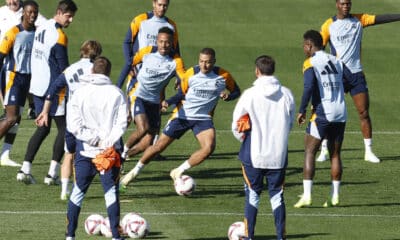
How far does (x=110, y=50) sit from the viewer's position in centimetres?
3403

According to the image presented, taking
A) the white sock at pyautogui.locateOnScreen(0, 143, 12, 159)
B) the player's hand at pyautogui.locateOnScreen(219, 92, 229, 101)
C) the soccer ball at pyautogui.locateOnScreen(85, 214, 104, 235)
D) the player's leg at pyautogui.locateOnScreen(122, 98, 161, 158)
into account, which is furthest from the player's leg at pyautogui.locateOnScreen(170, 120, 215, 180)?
the white sock at pyautogui.locateOnScreen(0, 143, 12, 159)

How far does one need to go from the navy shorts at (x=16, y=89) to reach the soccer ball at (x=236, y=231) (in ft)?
19.6

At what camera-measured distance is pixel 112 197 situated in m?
15.3

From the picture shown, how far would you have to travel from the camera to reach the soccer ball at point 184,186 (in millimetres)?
18781

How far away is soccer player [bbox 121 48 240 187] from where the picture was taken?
1925cm

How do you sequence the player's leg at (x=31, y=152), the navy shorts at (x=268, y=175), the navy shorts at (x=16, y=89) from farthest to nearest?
the navy shorts at (x=16, y=89), the player's leg at (x=31, y=152), the navy shorts at (x=268, y=175)

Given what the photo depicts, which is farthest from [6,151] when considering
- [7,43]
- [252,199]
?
[252,199]

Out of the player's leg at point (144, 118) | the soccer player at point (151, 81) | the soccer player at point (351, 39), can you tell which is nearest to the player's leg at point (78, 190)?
the soccer player at point (151, 81)

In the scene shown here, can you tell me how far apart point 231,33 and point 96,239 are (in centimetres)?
2050

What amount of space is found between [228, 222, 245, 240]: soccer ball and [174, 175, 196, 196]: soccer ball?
9.20 ft

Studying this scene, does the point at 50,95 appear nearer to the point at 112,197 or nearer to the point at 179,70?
the point at 179,70

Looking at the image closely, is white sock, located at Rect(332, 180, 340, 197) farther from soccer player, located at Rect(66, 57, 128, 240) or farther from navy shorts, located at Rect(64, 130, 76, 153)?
soccer player, located at Rect(66, 57, 128, 240)

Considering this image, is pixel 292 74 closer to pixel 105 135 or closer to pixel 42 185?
pixel 42 185

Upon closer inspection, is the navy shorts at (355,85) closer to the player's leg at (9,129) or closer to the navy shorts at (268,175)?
the player's leg at (9,129)
